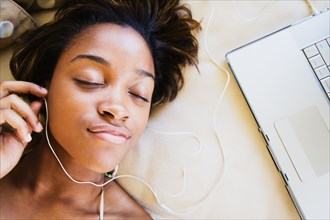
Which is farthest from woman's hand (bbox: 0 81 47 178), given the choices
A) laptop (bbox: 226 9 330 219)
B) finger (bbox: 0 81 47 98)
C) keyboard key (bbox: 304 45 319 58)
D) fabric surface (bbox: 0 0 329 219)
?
keyboard key (bbox: 304 45 319 58)

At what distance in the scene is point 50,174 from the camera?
42.3 inches

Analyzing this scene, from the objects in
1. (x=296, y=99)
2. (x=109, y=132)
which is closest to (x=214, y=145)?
(x=296, y=99)

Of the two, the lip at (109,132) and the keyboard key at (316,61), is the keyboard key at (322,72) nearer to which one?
the keyboard key at (316,61)

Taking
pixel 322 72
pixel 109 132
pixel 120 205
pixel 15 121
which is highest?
pixel 15 121

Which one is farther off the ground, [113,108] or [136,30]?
[136,30]

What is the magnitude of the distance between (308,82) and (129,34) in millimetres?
490

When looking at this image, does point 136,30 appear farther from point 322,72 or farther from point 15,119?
point 322,72

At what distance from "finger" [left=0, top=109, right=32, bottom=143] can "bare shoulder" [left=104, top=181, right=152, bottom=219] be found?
0.36 meters

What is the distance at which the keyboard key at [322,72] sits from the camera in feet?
3.35

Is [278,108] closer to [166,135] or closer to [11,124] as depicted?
[166,135]

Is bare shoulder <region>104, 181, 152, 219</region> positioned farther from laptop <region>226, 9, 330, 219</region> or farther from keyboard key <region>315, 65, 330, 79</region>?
keyboard key <region>315, 65, 330, 79</region>

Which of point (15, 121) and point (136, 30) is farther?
point (136, 30)

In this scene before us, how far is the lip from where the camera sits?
0.87m

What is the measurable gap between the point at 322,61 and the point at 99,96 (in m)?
0.58
